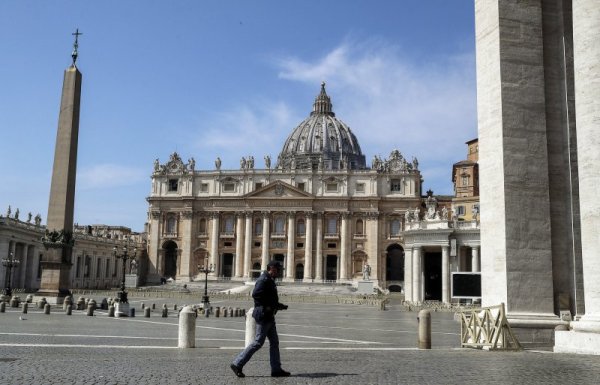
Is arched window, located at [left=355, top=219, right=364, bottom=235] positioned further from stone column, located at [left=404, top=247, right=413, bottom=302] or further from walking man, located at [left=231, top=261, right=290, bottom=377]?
walking man, located at [left=231, top=261, right=290, bottom=377]

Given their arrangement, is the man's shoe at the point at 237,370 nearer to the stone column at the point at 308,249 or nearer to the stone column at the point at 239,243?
the stone column at the point at 308,249

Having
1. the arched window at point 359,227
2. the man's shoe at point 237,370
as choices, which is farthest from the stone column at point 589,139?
the arched window at point 359,227

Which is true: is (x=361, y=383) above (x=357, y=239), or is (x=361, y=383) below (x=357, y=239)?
below

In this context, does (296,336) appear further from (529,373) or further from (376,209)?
(376,209)

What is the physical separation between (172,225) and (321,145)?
37082 millimetres

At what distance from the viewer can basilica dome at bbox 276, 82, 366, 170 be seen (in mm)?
115000

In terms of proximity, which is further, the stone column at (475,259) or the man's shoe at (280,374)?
the stone column at (475,259)

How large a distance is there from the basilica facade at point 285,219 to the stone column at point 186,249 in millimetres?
141

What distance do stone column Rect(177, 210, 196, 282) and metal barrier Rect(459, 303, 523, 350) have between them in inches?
3041

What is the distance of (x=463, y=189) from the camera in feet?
233

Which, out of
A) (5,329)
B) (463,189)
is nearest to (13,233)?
(5,329)

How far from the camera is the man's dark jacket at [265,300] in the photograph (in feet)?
28.3

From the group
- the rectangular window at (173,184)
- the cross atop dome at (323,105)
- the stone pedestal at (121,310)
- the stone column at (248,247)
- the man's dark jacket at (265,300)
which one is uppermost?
the cross atop dome at (323,105)

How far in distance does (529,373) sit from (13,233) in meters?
53.7
